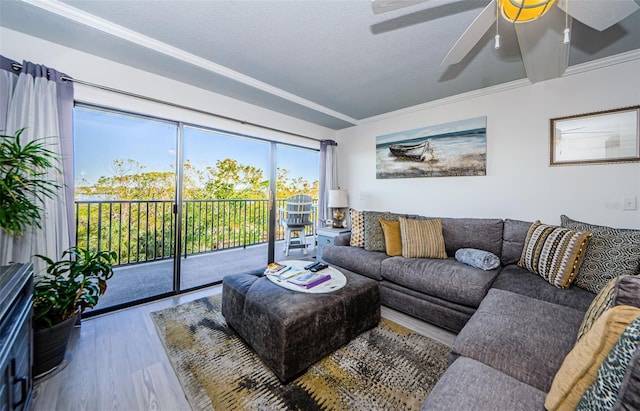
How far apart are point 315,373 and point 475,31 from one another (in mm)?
2306

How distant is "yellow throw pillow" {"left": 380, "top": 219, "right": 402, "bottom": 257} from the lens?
8.91 ft

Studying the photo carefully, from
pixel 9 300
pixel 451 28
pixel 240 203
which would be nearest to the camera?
pixel 9 300

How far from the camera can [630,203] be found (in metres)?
2.06

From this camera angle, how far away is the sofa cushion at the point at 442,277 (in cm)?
195

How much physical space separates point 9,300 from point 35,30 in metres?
2.10

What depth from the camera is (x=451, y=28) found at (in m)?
1.80

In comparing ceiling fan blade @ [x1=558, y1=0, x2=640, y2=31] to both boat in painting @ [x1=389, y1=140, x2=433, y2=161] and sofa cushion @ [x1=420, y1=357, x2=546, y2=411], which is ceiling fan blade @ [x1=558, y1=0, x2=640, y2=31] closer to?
sofa cushion @ [x1=420, y1=357, x2=546, y2=411]

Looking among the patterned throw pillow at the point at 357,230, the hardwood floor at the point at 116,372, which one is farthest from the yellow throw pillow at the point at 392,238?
the hardwood floor at the point at 116,372

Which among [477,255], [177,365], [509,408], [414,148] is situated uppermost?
[414,148]

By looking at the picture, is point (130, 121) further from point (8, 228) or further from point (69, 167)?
point (8, 228)

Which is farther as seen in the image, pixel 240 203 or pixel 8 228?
pixel 240 203

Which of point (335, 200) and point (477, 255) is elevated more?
point (335, 200)

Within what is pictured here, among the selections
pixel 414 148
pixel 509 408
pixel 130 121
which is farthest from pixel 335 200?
pixel 509 408

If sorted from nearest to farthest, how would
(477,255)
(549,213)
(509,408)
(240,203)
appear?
1. (509,408)
2. (477,255)
3. (549,213)
4. (240,203)
